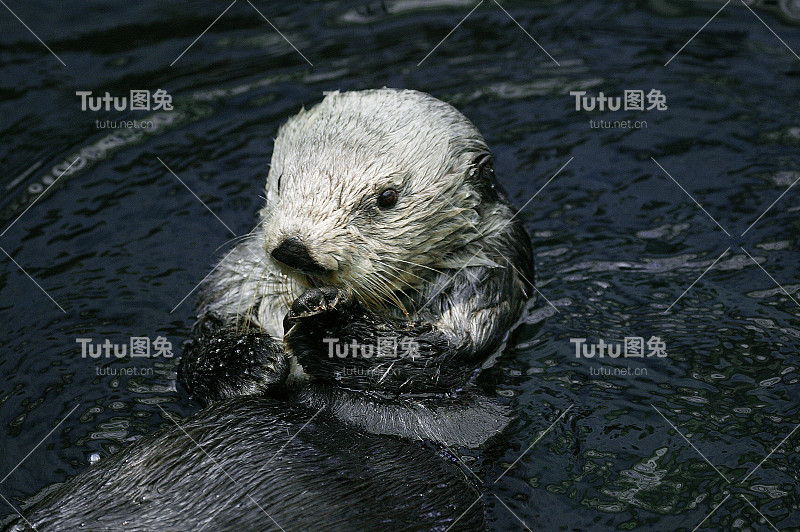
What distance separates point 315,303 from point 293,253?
0.27 metres

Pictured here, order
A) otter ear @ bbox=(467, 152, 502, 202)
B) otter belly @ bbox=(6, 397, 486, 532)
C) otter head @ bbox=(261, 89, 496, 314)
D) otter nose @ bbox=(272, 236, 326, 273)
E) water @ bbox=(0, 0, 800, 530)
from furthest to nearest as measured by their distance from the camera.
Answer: otter ear @ bbox=(467, 152, 502, 202) < water @ bbox=(0, 0, 800, 530) < otter head @ bbox=(261, 89, 496, 314) < otter nose @ bbox=(272, 236, 326, 273) < otter belly @ bbox=(6, 397, 486, 532)

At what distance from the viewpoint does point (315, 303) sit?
4.39 m

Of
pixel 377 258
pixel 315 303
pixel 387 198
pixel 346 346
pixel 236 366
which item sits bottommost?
pixel 236 366

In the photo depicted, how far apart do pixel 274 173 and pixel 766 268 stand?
3313mm

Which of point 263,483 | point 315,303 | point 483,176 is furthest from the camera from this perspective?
point 483,176

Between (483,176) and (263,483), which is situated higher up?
(483,176)

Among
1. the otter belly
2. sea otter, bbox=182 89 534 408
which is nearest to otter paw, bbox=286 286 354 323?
sea otter, bbox=182 89 534 408

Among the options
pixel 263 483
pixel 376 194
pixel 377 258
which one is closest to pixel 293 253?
pixel 377 258

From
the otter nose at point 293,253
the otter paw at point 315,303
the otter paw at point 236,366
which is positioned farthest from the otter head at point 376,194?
the otter paw at point 236,366

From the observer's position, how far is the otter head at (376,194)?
450 cm

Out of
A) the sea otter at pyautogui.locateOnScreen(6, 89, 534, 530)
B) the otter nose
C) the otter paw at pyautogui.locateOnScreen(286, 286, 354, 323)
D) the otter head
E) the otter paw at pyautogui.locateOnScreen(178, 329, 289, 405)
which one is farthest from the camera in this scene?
the otter paw at pyautogui.locateOnScreen(178, 329, 289, 405)

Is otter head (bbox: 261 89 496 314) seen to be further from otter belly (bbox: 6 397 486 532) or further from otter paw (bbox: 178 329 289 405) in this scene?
otter belly (bbox: 6 397 486 532)

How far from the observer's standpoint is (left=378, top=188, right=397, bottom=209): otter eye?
4809 mm

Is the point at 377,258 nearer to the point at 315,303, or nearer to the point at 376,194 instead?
the point at 376,194
